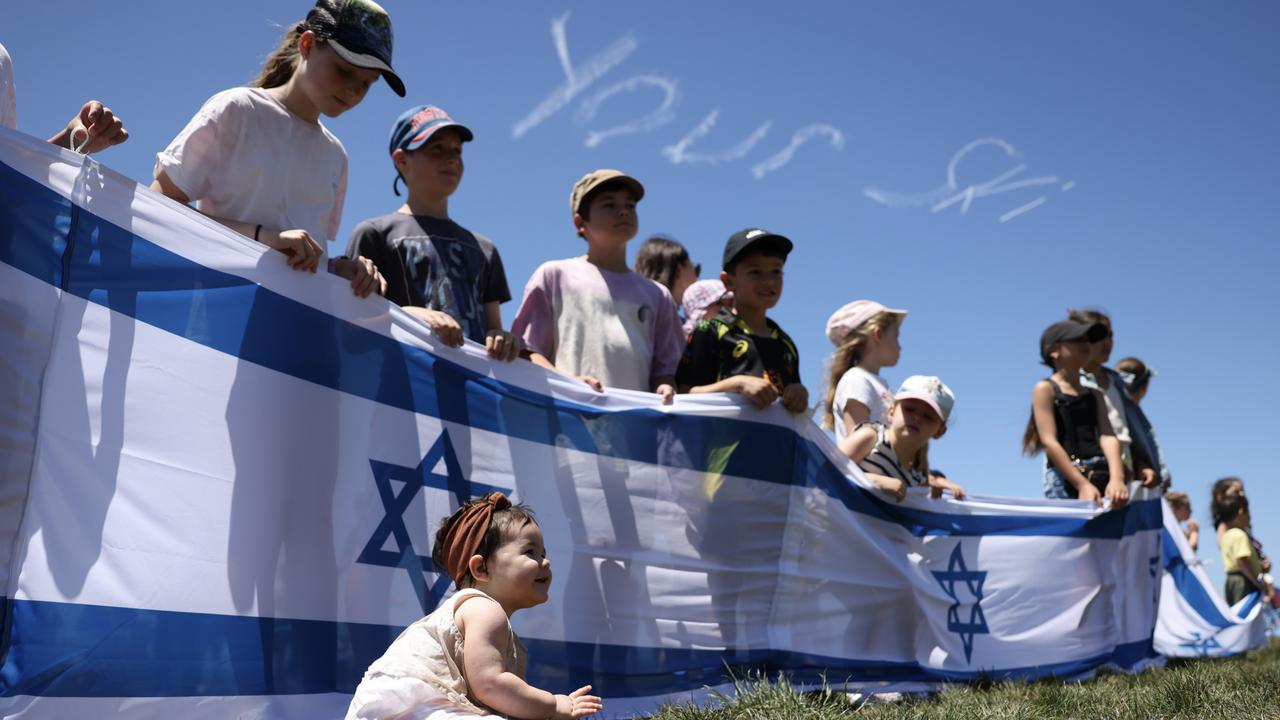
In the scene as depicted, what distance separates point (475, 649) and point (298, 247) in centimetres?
162

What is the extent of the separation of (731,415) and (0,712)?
327 cm

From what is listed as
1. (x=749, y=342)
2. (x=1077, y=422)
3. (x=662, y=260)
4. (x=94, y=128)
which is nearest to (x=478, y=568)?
(x=94, y=128)

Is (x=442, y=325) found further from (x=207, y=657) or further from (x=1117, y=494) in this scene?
(x=1117, y=494)

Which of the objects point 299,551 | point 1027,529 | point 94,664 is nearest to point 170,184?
point 299,551

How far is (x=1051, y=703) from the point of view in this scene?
4641mm

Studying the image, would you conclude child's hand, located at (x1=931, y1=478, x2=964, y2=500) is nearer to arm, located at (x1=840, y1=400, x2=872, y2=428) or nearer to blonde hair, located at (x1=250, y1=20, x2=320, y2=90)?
arm, located at (x1=840, y1=400, x2=872, y2=428)

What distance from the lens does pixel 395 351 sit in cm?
408

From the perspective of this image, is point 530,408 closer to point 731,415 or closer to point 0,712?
point 731,415

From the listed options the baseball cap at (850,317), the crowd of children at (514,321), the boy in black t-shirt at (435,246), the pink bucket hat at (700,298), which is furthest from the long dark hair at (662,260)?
the boy in black t-shirt at (435,246)

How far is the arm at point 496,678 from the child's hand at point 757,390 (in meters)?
2.50

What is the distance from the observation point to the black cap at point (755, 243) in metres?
5.78

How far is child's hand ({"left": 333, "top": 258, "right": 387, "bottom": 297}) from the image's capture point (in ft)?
13.1

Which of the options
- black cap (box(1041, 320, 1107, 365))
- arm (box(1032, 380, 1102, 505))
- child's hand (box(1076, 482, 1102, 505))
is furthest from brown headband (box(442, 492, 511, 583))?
black cap (box(1041, 320, 1107, 365))

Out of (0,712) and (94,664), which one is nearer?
(0,712)
